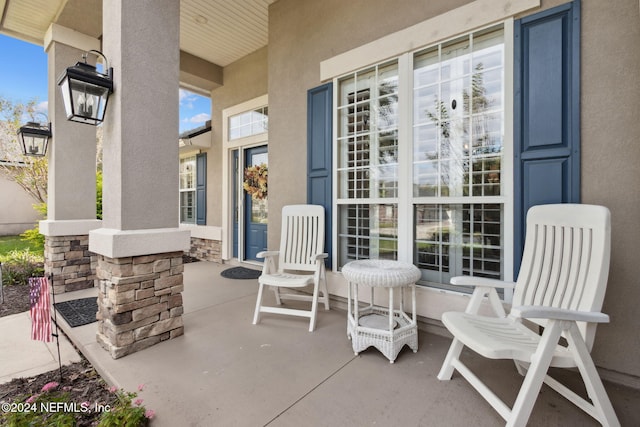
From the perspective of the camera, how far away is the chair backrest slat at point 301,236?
10.6ft

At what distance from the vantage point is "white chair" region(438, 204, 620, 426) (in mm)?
1356

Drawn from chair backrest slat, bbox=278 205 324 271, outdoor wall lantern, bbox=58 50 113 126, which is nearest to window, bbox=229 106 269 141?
chair backrest slat, bbox=278 205 324 271

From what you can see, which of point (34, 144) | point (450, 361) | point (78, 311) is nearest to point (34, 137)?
point (34, 144)

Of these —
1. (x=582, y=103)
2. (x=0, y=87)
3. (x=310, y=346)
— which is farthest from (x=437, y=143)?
(x=0, y=87)

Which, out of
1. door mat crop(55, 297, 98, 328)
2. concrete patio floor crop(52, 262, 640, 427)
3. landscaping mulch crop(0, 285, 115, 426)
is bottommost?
landscaping mulch crop(0, 285, 115, 426)

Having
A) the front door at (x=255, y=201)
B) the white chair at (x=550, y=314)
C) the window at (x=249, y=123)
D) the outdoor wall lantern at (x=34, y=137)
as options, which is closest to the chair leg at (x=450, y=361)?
the white chair at (x=550, y=314)

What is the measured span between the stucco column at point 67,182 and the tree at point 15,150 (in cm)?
359

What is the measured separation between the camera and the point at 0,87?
7.73m

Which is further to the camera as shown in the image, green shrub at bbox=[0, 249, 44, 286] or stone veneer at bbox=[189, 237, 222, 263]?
stone veneer at bbox=[189, 237, 222, 263]

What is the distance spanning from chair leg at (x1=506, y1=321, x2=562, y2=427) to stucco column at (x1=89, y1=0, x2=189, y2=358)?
8.05ft

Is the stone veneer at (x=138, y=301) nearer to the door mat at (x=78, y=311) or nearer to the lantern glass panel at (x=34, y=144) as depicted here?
the door mat at (x=78, y=311)

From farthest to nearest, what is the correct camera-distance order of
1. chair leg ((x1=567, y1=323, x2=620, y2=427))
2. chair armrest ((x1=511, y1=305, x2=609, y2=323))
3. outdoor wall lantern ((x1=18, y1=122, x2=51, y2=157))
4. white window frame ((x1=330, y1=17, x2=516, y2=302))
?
outdoor wall lantern ((x1=18, y1=122, x2=51, y2=157)), white window frame ((x1=330, y1=17, x2=516, y2=302)), chair leg ((x1=567, y1=323, x2=620, y2=427)), chair armrest ((x1=511, y1=305, x2=609, y2=323))

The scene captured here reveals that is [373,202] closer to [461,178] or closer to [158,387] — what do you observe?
[461,178]

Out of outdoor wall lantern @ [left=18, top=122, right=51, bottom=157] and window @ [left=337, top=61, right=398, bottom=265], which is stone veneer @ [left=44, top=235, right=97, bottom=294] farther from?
window @ [left=337, top=61, right=398, bottom=265]
